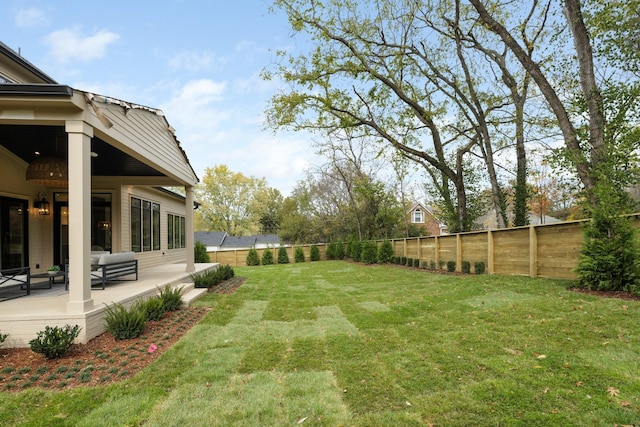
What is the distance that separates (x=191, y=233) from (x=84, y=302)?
18.9 feet

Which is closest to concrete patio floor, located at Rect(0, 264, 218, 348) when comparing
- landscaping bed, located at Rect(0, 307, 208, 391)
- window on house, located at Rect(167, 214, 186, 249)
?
landscaping bed, located at Rect(0, 307, 208, 391)

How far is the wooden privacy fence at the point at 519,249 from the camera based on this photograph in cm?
717

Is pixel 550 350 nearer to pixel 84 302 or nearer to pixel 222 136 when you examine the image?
pixel 84 302

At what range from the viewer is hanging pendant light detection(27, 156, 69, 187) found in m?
6.59

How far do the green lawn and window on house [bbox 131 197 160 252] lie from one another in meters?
6.62

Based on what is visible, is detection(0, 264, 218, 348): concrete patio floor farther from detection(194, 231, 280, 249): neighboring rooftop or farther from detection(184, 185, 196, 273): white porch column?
detection(194, 231, 280, 249): neighboring rooftop

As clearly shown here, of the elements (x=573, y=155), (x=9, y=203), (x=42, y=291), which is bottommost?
(x=42, y=291)

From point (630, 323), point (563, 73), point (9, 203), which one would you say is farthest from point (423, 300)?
point (9, 203)

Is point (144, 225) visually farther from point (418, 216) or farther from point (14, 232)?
point (418, 216)

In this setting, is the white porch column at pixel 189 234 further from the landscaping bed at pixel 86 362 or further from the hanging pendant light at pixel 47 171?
the landscaping bed at pixel 86 362

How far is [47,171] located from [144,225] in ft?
17.4

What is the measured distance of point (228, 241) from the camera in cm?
Answer: 3681

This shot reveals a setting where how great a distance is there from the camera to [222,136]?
2133 centimetres

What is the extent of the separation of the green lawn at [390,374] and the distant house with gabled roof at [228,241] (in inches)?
1108
